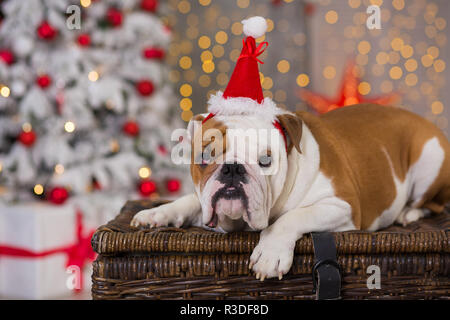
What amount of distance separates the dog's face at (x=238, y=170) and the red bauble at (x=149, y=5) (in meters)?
1.92

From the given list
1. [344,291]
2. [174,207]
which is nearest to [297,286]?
[344,291]

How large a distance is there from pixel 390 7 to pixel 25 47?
2520 millimetres

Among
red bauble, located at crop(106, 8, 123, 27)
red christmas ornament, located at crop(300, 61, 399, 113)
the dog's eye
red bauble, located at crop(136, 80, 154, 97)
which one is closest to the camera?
the dog's eye

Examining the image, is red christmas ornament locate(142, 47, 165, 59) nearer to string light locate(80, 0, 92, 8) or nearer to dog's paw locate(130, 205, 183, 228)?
string light locate(80, 0, 92, 8)

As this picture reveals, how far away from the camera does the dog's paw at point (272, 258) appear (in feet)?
3.89

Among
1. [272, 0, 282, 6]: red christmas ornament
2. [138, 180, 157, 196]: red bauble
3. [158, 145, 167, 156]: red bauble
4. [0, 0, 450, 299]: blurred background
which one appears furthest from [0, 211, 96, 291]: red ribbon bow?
[272, 0, 282, 6]: red christmas ornament

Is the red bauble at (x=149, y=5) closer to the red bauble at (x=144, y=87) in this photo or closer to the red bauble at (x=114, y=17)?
the red bauble at (x=114, y=17)

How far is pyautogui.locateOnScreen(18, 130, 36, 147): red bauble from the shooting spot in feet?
8.84

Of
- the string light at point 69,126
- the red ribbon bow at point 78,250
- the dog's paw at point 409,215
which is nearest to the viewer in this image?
the dog's paw at point 409,215

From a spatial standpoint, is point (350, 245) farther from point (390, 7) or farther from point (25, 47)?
point (390, 7)

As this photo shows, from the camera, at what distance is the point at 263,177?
4.26ft

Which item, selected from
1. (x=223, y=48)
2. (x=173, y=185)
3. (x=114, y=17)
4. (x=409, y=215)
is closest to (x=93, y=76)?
(x=114, y=17)

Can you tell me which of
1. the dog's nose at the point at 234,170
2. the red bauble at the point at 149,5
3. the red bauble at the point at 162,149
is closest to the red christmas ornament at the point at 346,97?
the red bauble at the point at 162,149

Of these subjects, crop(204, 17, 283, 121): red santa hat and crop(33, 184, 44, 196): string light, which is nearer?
crop(204, 17, 283, 121): red santa hat
